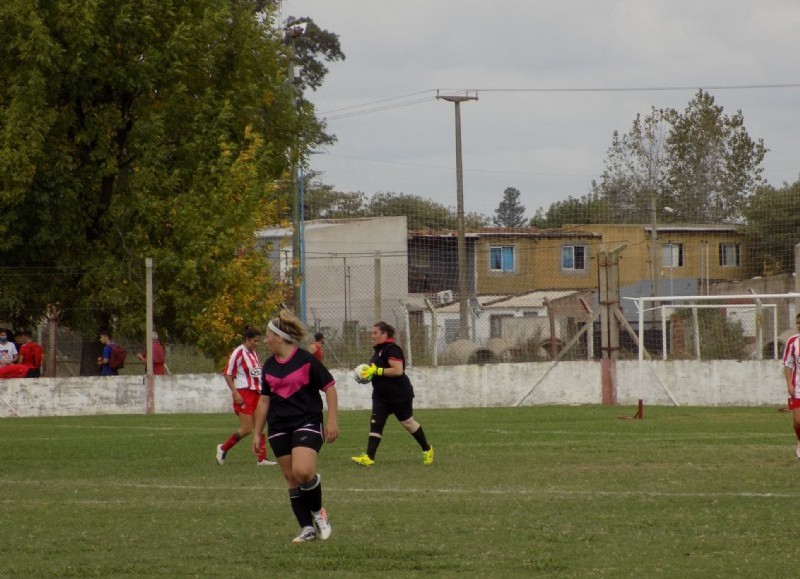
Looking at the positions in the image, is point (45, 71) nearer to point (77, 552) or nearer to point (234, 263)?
point (234, 263)

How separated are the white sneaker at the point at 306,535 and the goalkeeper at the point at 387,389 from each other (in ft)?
20.2

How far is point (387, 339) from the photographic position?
1611cm

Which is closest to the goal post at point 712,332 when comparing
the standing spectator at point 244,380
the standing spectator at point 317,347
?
the standing spectator at point 317,347

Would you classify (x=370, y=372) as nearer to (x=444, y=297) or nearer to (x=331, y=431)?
(x=331, y=431)

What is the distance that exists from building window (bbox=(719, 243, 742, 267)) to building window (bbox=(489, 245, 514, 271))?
246 inches

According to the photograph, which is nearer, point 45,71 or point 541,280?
point 45,71

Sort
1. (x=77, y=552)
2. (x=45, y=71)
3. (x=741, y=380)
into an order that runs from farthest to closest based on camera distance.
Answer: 1. (x=45, y=71)
2. (x=741, y=380)
3. (x=77, y=552)

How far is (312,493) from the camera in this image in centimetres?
962

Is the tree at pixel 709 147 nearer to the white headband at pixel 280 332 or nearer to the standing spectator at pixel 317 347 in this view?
the standing spectator at pixel 317 347

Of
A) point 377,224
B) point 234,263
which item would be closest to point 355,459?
point 234,263

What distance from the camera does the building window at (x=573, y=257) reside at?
38.5 m

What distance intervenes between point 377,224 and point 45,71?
27383mm

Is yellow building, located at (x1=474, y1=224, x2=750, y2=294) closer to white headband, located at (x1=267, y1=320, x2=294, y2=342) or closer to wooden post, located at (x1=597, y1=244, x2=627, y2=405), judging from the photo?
wooden post, located at (x1=597, y1=244, x2=627, y2=405)

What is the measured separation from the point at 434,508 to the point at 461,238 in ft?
84.6
